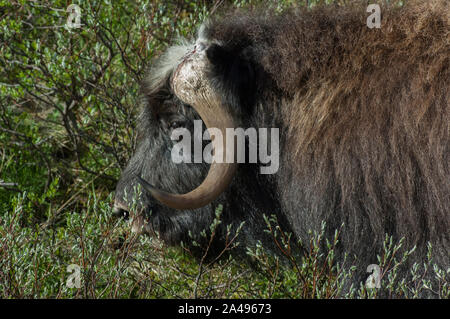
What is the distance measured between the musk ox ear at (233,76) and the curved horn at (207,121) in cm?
4

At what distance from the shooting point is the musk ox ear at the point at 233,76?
284cm

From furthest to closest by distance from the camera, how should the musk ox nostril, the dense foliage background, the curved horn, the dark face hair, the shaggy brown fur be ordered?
1. the dense foliage background
2. the musk ox nostril
3. the dark face hair
4. the curved horn
5. the shaggy brown fur

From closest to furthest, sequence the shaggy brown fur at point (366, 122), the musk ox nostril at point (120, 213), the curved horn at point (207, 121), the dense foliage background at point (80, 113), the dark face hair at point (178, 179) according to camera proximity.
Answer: the shaggy brown fur at point (366, 122) → the curved horn at point (207, 121) → the dark face hair at point (178, 179) → the musk ox nostril at point (120, 213) → the dense foliage background at point (80, 113)

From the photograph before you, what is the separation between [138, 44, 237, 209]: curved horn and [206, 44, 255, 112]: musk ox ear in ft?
0.12

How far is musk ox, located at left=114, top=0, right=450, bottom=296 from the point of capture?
2564mm

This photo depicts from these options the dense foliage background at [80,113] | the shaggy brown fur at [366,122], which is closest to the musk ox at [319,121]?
the shaggy brown fur at [366,122]

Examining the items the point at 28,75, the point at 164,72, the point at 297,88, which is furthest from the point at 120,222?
the point at 28,75

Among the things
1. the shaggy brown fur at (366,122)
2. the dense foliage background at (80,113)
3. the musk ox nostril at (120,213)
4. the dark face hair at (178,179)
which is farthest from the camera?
the dense foliage background at (80,113)

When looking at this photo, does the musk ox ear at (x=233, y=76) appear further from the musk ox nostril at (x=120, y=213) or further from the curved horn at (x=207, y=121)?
the musk ox nostril at (x=120, y=213)

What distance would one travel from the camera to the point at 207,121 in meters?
2.87

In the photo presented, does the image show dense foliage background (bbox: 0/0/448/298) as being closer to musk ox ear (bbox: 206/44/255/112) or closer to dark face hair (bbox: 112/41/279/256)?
dark face hair (bbox: 112/41/279/256)

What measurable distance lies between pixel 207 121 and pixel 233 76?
8.4 inches

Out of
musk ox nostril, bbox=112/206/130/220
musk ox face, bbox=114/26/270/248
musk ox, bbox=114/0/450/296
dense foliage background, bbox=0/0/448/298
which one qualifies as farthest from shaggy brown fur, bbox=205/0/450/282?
musk ox nostril, bbox=112/206/130/220

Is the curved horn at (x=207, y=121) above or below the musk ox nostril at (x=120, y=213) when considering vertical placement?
above
